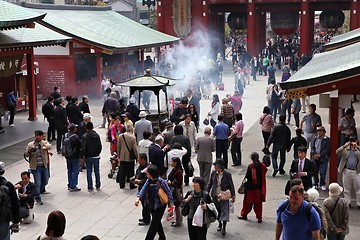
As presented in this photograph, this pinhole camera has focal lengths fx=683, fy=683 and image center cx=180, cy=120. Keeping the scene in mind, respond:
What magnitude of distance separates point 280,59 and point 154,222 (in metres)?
37.2

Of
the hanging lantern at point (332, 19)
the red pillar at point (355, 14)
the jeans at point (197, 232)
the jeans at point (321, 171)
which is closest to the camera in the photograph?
the jeans at point (197, 232)

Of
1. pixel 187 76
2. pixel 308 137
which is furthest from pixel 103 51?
pixel 308 137

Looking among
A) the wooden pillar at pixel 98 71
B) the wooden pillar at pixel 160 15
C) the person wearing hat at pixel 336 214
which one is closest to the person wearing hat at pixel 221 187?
the person wearing hat at pixel 336 214

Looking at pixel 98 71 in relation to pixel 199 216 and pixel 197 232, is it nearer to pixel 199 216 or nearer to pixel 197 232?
pixel 197 232

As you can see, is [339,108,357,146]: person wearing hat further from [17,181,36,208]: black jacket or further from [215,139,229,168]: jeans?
[17,181,36,208]: black jacket

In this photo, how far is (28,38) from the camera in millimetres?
23516

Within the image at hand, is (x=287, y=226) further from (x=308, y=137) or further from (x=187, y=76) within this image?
(x=187, y=76)

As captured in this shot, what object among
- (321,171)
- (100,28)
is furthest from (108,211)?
(100,28)

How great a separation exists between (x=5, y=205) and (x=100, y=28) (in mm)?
25343

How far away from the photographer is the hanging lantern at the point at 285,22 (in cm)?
5172

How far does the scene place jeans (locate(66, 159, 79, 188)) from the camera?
14609 mm

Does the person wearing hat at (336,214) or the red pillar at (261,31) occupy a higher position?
the red pillar at (261,31)

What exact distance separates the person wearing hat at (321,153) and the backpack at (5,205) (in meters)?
6.73

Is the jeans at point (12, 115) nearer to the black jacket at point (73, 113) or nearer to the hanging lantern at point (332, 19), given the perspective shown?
the black jacket at point (73, 113)
